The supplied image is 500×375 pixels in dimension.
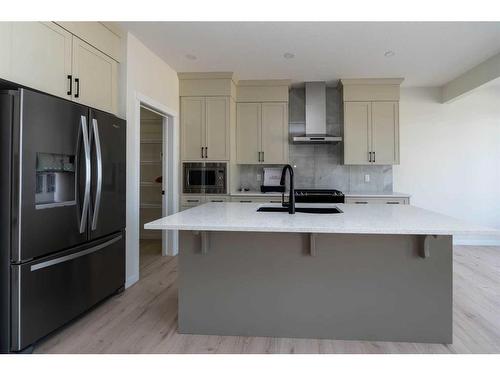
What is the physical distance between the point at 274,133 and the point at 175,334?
10.8 ft

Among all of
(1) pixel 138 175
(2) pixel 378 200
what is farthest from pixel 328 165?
(1) pixel 138 175

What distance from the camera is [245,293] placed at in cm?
210

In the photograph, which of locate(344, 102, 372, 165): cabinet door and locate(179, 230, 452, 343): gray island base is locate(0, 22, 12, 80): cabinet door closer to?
locate(179, 230, 452, 343): gray island base

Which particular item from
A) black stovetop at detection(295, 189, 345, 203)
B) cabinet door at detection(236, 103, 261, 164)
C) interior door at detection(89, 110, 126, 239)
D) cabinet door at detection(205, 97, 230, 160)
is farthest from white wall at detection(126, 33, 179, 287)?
black stovetop at detection(295, 189, 345, 203)

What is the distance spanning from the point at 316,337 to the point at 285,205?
1.04 metres

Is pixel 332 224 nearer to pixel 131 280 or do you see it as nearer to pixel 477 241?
pixel 131 280

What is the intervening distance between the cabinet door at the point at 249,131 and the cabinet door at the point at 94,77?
2087 mm

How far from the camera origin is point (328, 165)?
16.2 ft

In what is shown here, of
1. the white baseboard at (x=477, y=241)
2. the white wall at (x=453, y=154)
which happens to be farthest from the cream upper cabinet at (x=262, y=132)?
the white baseboard at (x=477, y=241)

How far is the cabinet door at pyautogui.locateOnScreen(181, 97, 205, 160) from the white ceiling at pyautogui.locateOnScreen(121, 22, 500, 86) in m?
0.47
